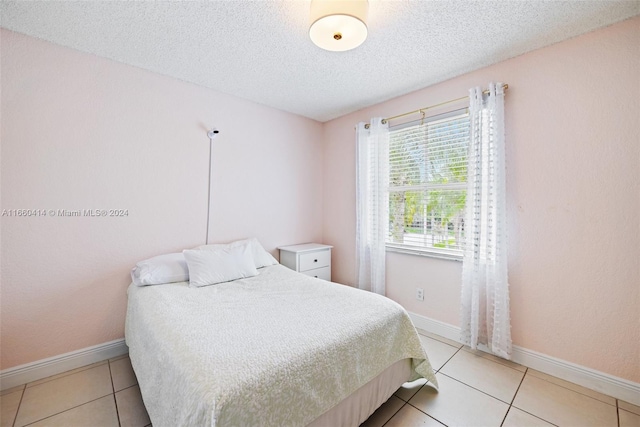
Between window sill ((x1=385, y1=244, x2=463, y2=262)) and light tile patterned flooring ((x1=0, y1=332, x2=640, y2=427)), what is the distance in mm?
857

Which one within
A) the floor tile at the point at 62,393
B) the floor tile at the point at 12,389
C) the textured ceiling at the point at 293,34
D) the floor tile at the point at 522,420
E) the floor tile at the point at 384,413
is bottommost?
the floor tile at the point at 62,393

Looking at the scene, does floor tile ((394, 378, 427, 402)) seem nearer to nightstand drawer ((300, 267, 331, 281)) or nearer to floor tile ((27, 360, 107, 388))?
nightstand drawer ((300, 267, 331, 281))

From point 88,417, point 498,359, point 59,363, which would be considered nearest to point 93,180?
point 59,363

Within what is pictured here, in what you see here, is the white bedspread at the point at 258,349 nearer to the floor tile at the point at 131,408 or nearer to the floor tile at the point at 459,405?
the floor tile at the point at 459,405

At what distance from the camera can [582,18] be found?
166 centimetres

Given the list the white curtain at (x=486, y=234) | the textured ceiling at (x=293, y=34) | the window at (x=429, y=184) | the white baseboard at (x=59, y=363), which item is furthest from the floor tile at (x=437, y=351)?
the white baseboard at (x=59, y=363)

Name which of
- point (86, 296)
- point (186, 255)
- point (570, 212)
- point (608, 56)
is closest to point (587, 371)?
point (570, 212)

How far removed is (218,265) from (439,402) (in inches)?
71.8

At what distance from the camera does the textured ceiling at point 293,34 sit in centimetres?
159

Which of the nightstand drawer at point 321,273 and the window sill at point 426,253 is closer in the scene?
the window sill at point 426,253

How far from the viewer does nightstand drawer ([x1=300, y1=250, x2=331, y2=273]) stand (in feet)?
9.86

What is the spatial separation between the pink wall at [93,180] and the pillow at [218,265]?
41cm

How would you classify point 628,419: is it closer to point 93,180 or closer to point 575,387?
point 575,387

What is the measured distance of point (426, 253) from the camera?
2.59 meters
